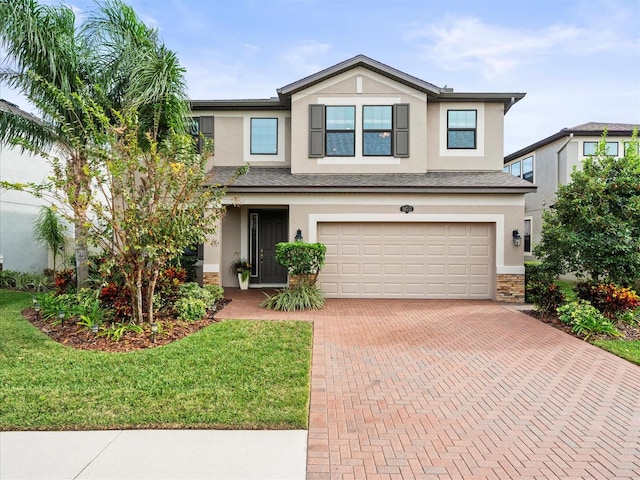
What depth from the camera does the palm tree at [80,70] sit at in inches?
318

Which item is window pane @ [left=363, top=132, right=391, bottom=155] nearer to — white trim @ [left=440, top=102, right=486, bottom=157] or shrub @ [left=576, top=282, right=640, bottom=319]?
white trim @ [left=440, top=102, right=486, bottom=157]

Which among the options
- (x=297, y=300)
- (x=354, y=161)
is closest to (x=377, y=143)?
(x=354, y=161)

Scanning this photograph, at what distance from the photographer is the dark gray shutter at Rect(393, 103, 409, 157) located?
39.0ft

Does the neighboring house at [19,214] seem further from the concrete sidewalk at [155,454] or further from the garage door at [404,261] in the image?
the concrete sidewalk at [155,454]

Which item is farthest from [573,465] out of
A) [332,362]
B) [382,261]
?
[382,261]

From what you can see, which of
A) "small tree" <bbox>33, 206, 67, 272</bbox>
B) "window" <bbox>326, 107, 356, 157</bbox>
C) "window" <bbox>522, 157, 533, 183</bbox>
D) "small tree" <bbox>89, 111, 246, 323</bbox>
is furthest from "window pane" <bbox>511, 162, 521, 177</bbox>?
"small tree" <bbox>33, 206, 67, 272</bbox>

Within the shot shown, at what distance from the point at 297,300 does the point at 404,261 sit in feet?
11.7

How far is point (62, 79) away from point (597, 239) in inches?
490

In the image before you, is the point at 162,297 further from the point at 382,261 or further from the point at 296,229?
the point at 382,261

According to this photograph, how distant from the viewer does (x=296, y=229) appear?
36.1ft

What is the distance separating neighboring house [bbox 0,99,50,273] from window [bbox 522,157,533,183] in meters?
22.4

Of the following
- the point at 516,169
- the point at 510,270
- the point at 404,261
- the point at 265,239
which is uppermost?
the point at 516,169

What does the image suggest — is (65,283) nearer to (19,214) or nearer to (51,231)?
(51,231)

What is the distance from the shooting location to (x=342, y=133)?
1208 cm
